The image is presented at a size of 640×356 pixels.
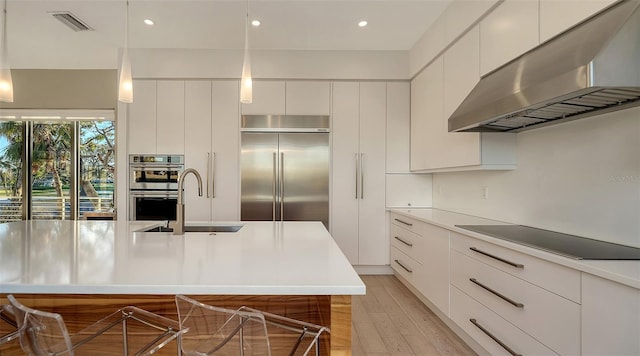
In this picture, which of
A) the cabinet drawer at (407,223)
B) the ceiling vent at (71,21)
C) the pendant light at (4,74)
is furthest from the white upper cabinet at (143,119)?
the cabinet drawer at (407,223)

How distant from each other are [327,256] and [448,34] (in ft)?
8.15

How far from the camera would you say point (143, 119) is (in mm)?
3703

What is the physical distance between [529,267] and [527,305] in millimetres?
199

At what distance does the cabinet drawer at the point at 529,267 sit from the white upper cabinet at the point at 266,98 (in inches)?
103

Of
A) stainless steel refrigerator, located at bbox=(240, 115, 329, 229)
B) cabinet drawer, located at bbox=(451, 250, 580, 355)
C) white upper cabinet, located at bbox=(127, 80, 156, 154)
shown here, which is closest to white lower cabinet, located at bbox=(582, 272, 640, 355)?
cabinet drawer, located at bbox=(451, 250, 580, 355)

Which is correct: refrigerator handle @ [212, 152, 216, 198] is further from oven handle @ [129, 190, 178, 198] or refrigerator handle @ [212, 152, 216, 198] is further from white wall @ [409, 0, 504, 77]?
white wall @ [409, 0, 504, 77]

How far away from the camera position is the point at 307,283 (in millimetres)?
1019

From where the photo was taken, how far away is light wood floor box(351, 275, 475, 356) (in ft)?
6.91

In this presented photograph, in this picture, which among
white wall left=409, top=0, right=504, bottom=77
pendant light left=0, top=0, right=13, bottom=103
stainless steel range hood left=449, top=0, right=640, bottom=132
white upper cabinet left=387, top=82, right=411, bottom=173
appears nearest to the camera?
stainless steel range hood left=449, top=0, right=640, bottom=132

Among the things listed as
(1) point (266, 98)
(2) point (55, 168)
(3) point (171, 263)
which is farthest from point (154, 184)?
(3) point (171, 263)

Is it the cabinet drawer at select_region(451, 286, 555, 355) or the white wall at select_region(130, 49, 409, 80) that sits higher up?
the white wall at select_region(130, 49, 409, 80)

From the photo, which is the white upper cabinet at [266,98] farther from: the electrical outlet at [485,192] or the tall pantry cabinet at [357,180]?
the electrical outlet at [485,192]

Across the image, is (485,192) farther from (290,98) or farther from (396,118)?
(290,98)

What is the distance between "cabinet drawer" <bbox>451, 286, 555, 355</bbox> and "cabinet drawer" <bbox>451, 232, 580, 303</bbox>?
0.30m
